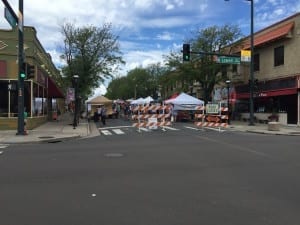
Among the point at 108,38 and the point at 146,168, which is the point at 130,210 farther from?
the point at 108,38

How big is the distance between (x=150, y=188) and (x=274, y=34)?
1266 inches

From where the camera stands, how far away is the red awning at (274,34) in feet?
118

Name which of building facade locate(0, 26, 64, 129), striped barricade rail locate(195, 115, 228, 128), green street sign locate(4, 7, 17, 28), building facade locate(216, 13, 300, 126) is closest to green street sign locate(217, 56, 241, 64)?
building facade locate(216, 13, 300, 126)

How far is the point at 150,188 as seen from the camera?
9047mm

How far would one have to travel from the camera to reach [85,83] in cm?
4003

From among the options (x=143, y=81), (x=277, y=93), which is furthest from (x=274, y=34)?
(x=143, y=81)

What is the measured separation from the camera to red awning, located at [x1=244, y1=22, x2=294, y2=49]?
35.9 metres

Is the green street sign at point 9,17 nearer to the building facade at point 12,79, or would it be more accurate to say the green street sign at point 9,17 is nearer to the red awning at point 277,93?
the building facade at point 12,79

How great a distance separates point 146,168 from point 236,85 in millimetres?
36314

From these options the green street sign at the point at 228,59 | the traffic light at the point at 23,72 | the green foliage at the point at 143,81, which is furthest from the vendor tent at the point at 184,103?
the green foliage at the point at 143,81

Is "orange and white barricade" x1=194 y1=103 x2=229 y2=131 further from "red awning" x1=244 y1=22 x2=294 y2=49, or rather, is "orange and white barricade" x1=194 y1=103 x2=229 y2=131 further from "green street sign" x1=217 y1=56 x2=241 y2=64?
"red awning" x1=244 y1=22 x2=294 y2=49

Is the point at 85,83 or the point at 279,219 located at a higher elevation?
the point at 85,83

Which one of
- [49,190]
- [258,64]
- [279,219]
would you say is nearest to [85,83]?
[258,64]

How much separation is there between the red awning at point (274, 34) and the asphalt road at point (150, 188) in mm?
22768
